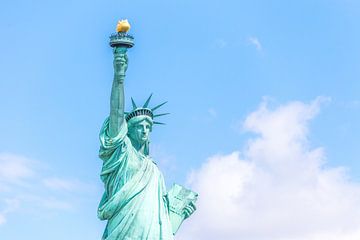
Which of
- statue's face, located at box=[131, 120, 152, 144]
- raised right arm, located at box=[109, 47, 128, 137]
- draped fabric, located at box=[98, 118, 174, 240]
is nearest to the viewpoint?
draped fabric, located at box=[98, 118, 174, 240]

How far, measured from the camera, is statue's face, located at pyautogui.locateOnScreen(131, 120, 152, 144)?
23.2m

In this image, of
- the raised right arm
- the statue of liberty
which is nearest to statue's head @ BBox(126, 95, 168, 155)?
the statue of liberty

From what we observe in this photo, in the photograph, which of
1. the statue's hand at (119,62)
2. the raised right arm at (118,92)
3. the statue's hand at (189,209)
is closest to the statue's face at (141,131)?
the raised right arm at (118,92)

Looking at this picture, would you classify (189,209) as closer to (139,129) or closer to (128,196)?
(128,196)

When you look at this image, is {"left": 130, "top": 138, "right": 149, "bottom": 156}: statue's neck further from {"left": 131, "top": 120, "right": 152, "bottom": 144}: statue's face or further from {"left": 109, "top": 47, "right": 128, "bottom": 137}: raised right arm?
{"left": 109, "top": 47, "right": 128, "bottom": 137}: raised right arm

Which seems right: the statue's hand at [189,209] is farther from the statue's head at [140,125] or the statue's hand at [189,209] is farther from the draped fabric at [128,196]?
the statue's head at [140,125]

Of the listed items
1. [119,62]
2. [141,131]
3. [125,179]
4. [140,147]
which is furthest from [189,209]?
[119,62]

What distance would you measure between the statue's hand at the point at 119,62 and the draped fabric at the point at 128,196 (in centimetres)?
121

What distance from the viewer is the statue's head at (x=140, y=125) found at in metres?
23.2

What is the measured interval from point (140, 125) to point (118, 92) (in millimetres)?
1287

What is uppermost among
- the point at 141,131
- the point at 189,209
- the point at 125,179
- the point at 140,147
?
the point at 141,131

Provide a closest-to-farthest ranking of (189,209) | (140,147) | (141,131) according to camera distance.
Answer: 1. (141,131)
2. (140,147)
3. (189,209)

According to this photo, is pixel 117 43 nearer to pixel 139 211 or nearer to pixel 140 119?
pixel 140 119

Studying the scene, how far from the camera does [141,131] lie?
23.2m
